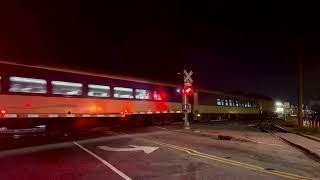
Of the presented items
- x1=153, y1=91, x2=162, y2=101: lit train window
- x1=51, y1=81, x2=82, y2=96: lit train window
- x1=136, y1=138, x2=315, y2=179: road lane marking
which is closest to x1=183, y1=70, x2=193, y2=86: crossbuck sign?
x1=51, y1=81, x2=82, y2=96: lit train window

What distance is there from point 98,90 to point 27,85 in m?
6.27

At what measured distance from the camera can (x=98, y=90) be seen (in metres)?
28.5

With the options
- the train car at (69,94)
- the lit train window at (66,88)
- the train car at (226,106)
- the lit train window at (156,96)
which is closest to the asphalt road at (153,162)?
the train car at (69,94)

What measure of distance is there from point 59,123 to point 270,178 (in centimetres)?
1747

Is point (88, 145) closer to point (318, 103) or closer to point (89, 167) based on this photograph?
point (89, 167)

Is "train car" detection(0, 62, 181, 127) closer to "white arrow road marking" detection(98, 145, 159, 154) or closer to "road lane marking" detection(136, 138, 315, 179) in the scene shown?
"white arrow road marking" detection(98, 145, 159, 154)

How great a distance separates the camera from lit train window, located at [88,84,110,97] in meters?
27.8

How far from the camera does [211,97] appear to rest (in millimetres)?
48719

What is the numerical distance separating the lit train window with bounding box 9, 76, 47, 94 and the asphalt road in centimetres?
575

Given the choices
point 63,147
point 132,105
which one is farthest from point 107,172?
point 132,105

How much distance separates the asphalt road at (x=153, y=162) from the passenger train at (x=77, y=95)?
5768 millimetres

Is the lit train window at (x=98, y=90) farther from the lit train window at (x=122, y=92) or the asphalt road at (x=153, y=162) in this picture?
the asphalt road at (x=153, y=162)

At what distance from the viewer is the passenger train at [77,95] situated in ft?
72.8

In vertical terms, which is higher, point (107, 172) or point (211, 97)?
point (211, 97)
